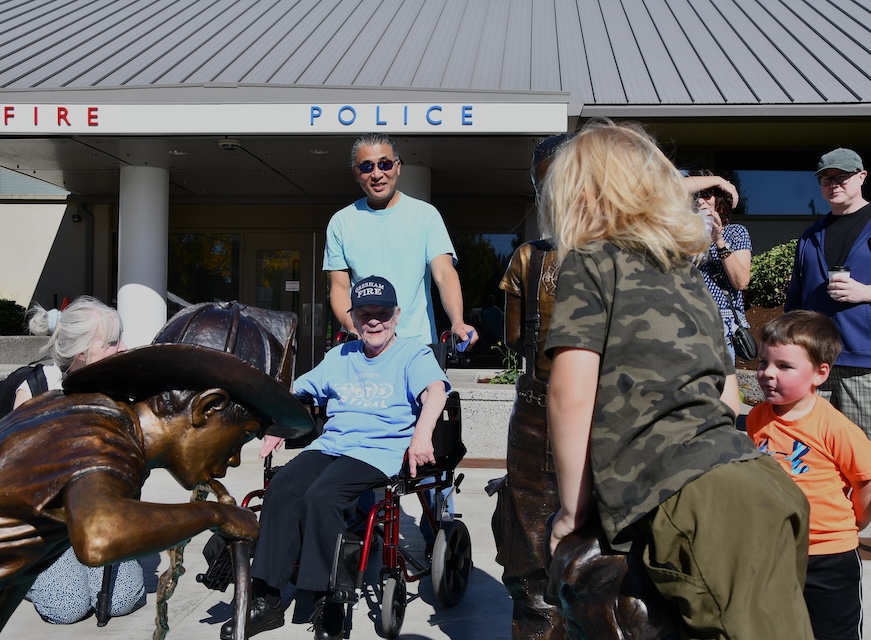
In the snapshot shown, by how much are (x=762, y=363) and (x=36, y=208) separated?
14.8 meters

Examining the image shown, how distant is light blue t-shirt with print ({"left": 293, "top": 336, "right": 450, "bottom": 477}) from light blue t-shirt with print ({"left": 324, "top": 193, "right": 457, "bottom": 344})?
1.03 ft

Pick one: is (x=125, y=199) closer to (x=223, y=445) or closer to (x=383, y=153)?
(x=383, y=153)

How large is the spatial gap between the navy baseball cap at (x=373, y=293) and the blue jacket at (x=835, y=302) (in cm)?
204

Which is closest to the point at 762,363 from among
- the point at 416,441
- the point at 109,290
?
the point at 416,441

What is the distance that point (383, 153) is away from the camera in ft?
13.9

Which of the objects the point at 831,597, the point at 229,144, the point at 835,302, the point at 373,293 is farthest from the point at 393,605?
the point at 229,144

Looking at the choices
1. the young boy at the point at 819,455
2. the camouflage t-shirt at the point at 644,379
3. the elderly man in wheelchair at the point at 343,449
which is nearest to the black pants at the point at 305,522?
the elderly man in wheelchair at the point at 343,449

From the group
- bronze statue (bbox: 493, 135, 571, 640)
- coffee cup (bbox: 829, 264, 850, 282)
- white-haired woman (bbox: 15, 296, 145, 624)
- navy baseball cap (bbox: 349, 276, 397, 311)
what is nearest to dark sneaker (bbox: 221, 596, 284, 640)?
white-haired woman (bbox: 15, 296, 145, 624)

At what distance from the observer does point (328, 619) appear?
3.38 meters

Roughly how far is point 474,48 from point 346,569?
938 centimetres

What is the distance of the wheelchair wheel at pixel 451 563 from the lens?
155 inches

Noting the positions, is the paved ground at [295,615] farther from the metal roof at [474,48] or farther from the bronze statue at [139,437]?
the metal roof at [474,48]

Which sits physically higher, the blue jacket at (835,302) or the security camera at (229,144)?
the security camera at (229,144)

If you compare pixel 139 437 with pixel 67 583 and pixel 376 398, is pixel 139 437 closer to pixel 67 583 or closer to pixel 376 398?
pixel 376 398
